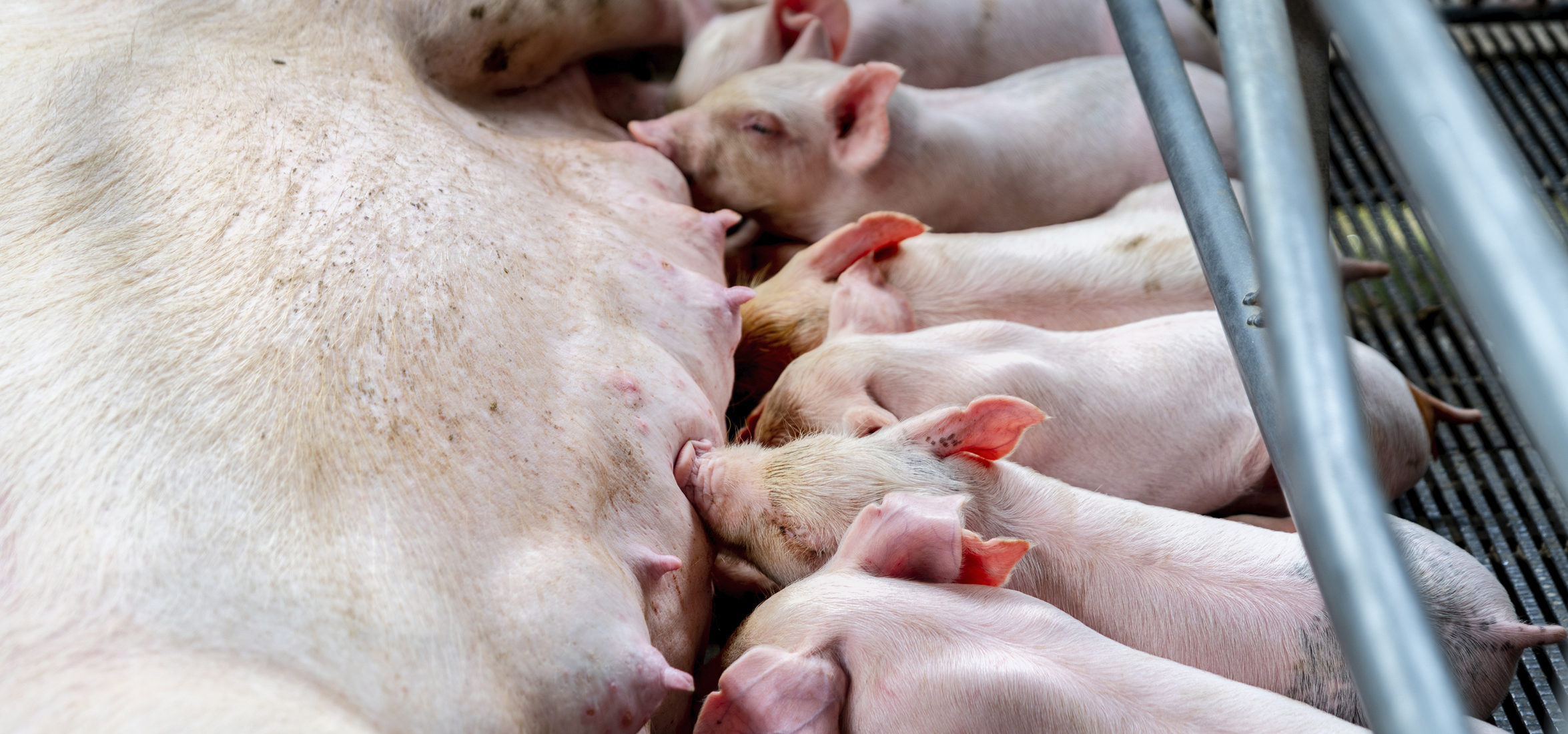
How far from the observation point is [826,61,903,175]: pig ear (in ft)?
6.72

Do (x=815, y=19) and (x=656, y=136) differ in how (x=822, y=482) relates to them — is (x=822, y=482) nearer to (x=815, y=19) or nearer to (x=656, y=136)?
(x=656, y=136)

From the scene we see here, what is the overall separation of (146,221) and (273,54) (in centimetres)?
44

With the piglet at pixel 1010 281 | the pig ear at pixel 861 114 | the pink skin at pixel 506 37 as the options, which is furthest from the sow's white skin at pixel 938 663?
the pink skin at pixel 506 37

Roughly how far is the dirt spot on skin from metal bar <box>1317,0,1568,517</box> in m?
1.51

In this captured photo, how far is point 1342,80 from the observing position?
2.69m

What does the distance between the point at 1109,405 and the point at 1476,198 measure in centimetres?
117

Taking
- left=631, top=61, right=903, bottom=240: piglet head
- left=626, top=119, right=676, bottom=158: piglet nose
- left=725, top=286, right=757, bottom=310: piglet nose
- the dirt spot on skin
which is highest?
the dirt spot on skin

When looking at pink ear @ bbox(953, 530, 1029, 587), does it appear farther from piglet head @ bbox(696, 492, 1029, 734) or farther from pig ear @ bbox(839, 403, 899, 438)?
pig ear @ bbox(839, 403, 899, 438)

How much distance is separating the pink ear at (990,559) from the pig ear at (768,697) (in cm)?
23

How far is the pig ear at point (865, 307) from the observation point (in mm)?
1859

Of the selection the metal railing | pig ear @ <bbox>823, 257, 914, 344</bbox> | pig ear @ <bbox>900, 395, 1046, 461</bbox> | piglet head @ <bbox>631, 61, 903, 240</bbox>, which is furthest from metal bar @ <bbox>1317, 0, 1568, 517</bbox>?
piglet head @ <bbox>631, 61, 903, 240</bbox>

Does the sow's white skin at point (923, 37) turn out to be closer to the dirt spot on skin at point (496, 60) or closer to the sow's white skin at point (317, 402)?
the dirt spot on skin at point (496, 60)

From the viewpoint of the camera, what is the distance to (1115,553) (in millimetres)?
1497

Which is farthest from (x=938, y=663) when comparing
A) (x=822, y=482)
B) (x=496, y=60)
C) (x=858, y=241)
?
(x=496, y=60)
